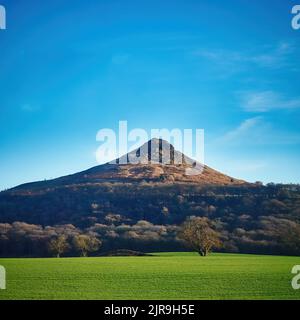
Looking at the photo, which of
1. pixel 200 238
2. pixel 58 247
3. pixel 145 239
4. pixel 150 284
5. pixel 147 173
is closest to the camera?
pixel 150 284

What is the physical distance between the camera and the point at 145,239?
74.1m

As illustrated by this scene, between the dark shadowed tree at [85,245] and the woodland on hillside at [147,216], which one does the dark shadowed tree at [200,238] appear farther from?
the dark shadowed tree at [85,245]

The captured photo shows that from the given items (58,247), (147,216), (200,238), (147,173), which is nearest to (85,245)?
(58,247)

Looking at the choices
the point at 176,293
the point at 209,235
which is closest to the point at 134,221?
the point at 209,235

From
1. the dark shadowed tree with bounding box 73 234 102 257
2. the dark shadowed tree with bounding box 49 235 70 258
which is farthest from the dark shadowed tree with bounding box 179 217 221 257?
Answer: the dark shadowed tree with bounding box 49 235 70 258

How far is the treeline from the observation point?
6588cm

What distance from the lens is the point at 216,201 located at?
102625mm

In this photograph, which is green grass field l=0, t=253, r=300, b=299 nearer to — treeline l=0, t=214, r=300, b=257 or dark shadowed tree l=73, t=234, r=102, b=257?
treeline l=0, t=214, r=300, b=257

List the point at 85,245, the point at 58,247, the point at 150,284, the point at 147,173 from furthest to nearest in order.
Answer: the point at 147,173
the point at 85,245
the point at 58,247
the point at 150,284

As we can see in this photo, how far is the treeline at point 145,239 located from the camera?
216 feet

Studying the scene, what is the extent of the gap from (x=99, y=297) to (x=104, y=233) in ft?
206

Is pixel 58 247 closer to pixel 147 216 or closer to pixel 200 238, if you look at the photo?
pixel 200 238

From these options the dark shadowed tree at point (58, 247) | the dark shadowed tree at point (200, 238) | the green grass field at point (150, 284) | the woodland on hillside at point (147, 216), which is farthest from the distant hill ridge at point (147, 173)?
the green grass field at point (150, 284)
